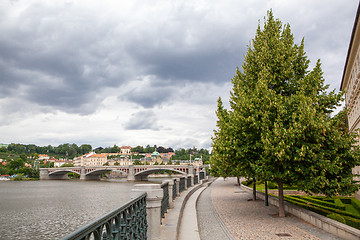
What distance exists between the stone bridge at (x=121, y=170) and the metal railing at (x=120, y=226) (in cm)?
6528

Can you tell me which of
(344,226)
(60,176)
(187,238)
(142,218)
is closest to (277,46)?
(344,226)

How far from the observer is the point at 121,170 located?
9269 centimetres

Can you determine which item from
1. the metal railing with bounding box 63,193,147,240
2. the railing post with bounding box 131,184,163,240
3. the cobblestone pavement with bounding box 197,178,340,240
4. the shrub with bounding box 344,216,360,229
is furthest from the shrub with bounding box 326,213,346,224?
the metal railing with bounding box 63,193,147,240

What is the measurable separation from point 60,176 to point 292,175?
368 feet

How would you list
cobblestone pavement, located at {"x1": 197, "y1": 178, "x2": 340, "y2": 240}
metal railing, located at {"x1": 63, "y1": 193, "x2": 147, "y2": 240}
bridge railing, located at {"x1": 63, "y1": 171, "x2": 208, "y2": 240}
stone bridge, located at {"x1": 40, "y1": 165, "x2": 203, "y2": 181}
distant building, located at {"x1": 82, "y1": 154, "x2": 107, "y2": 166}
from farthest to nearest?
distant building, located at {"x1": 82, "y1": 154, "x2": 107, "y2": 166} < stone bridge, located at {"x1": 40, "y1": 165, "x2": 203, "y2": 181} < cobblestone pavement, located at {"x1": 197, "y1": 178, "x2": 340, "y2": 240} < bridge railing, located at {"x1": 63, "y1": 171, "x2": 208, "y2": 240} < metal railing, located at {"x1": 63, "y1": 193, "x2": 147, "y2": 240}

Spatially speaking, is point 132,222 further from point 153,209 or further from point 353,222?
point 353,222

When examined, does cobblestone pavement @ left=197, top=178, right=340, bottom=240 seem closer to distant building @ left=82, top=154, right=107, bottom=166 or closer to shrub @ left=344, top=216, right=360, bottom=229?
shrub @ left=344, top=216, right=360, bottom=229

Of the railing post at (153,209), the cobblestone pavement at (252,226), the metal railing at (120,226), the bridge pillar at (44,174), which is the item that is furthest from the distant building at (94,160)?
the metal railing at (120,226)

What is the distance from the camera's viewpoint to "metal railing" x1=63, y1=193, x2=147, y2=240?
9.46 ft

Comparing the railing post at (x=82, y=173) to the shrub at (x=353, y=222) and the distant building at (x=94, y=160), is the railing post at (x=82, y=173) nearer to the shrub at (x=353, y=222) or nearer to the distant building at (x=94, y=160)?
the distant building at (x=94, y=160)

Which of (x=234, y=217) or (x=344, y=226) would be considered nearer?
(x=344, y=226)

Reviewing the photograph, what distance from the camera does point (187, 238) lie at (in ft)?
28.7

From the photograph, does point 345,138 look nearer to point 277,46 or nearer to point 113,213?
point 277,46

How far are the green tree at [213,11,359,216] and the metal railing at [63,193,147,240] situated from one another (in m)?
6.78
